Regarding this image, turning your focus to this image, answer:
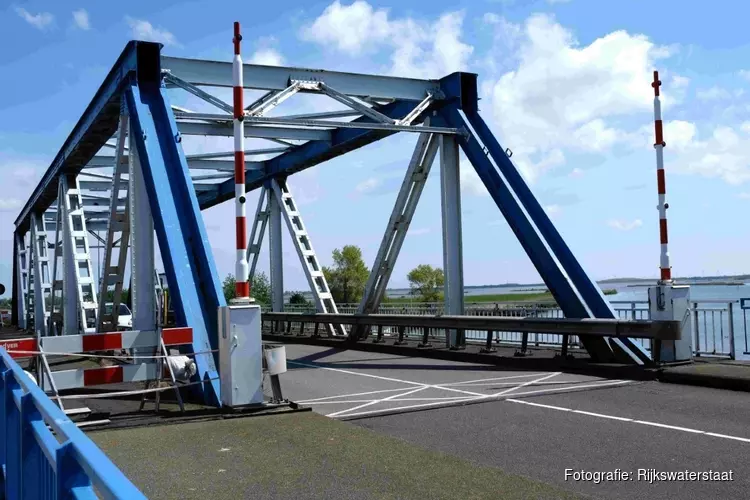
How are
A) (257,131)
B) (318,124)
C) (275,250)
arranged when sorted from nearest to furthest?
(318,124)
(257,131)
(275,250)

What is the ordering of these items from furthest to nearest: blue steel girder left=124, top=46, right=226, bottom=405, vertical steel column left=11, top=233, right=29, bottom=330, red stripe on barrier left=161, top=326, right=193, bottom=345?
vertical steel column left=11, top=233, right=29, bottom=330
blue steel girder left=124, top=46, right=226, bottom=405
red stripe on barrier left=161, top=326, right=193, bottom=345

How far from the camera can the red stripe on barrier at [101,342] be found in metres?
9.62

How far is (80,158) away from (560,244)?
1451 cm

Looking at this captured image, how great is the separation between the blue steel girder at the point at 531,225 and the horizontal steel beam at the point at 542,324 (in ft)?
1.50

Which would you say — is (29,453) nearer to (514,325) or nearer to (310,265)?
(514,325)

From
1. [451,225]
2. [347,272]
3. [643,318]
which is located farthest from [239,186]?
[347,272]

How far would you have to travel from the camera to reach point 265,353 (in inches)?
376

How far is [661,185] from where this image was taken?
12641mm

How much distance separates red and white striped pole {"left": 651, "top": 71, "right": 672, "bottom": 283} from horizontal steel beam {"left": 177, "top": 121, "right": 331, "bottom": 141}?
9.99m

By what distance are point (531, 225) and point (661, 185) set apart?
3.56 meters

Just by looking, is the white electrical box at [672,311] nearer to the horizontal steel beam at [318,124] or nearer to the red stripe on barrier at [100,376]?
the horizontal steel beam at [318,124]

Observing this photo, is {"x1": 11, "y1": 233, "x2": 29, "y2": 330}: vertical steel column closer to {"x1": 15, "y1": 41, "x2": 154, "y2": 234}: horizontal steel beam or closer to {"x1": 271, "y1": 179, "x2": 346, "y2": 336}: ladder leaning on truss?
{"x1": 15, "y1": 41, "x2": 154, "y2": 234}: horizontal steel beam

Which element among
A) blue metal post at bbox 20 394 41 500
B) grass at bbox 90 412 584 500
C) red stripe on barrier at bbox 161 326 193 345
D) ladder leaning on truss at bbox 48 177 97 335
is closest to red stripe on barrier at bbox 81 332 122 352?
red stripe on barrier at bbox 161 326 193 345

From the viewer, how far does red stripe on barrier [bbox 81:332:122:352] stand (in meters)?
9.62
